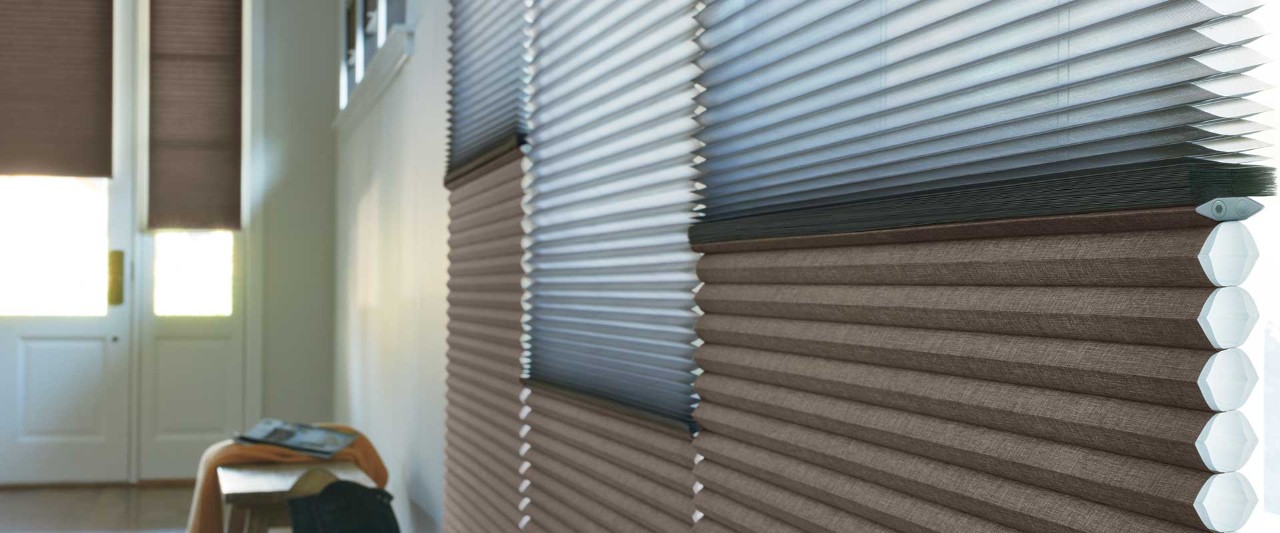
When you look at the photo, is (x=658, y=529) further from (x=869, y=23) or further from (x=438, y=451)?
(x=438, y=451)

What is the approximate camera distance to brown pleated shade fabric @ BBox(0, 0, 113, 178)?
241 inches

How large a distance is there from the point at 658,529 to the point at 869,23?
834 mm

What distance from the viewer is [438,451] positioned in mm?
3459

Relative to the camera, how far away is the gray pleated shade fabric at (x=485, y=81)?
92.2 inches

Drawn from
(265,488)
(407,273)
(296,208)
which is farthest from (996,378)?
(296,208)

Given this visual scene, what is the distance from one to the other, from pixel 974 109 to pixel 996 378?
0.23 meters

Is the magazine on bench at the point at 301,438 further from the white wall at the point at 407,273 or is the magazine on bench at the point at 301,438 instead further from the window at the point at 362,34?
the window at the point at 362,34

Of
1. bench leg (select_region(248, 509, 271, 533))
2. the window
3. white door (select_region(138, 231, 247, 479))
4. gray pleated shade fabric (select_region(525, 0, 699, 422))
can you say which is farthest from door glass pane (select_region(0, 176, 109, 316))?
gray pleated shade fabric (select_region(525, 0, 699, 422))

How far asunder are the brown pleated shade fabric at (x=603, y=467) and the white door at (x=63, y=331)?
4854 mm

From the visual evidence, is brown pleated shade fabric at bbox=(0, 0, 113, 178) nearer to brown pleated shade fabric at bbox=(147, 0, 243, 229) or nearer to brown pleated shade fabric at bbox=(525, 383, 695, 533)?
brown pleated shade fabric at bbox=(147, 0, 243, 229)

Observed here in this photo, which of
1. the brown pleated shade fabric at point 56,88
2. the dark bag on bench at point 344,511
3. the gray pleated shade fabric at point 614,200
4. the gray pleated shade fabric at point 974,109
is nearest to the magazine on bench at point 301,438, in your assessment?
the dark bag on bench at point 344,511

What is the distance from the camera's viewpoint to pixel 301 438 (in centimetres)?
397

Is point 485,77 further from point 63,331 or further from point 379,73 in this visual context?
point 63,331

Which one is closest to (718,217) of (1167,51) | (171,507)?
(1167,51)
